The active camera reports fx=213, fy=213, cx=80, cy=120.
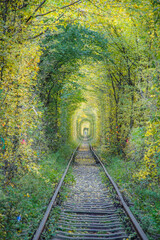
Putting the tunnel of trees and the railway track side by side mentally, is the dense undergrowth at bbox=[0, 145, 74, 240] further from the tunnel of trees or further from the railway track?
the railway track

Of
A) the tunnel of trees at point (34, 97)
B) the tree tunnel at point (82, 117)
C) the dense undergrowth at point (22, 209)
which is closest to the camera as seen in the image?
the dense undergrowth at point (22, 209)

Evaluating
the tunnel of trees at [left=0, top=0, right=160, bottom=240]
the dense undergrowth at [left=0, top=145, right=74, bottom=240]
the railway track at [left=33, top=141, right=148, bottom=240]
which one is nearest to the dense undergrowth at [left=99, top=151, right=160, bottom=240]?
the tunnel of trees at [left=0, top=0, right=160, bottom=240]

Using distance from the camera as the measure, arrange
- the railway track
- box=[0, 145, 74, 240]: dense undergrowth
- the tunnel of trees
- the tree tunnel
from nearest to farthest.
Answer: box=[0, 145, 74, 240]: dense undergrowth → the railway track → the tunnel of trees → the tree tunnel

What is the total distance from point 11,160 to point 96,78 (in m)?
12.9

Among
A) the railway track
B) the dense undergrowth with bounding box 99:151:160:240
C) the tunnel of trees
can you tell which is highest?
the tunnel of trees

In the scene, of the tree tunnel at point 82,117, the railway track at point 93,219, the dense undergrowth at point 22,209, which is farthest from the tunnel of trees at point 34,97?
the tree tunnel at point 82,117

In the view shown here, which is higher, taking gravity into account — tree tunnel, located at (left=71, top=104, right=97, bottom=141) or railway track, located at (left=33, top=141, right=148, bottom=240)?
tree tunnel, located at (left=71, top=104, right=97, bottom=141)

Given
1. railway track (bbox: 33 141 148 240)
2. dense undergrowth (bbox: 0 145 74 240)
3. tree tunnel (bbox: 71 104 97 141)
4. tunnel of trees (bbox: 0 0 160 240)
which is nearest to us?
dense undergrowth (bbox: 0 145 74 240)

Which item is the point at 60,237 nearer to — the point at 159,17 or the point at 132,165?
the point at 159,17

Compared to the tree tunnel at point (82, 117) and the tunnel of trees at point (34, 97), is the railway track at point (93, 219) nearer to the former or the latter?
the tunnel of trees at point (34, 97)

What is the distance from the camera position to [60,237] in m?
4.35

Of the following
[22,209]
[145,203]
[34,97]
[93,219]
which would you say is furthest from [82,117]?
[22,209]

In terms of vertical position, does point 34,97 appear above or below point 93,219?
above

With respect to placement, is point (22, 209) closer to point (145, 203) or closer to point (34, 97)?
point (145, 203)
